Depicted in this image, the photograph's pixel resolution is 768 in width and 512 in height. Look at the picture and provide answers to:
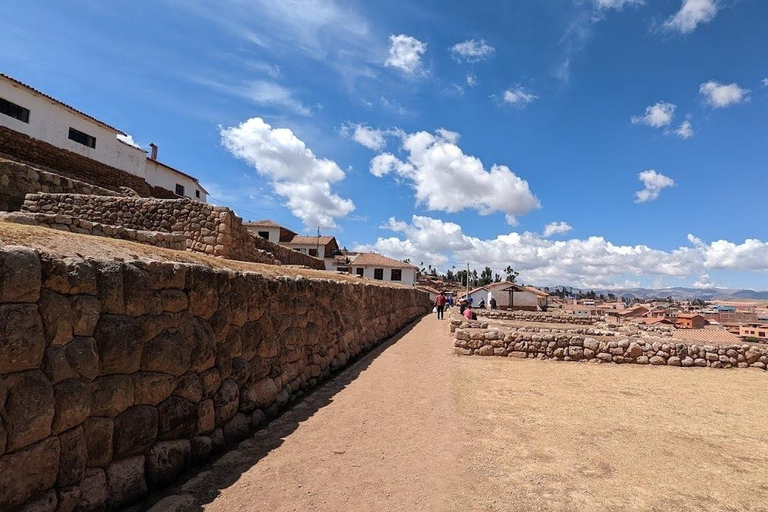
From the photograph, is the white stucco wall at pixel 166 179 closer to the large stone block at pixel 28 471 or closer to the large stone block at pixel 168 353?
the large stone block at pixel 168 353

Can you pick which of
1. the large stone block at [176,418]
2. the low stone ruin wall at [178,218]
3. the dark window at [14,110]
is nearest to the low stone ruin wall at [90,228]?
the low stone ruin wall at [178,218]

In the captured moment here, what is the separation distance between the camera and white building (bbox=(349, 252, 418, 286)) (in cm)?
5519

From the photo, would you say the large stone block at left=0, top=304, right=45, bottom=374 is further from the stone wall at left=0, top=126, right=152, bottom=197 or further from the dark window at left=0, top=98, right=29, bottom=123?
the dark window at left=0, top=98, right=29, bottom=123

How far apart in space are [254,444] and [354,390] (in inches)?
115

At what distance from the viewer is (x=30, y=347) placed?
2633 mm

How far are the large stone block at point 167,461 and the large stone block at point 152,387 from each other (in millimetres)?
418

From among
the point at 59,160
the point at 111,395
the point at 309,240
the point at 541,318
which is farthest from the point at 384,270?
the point at 111,395

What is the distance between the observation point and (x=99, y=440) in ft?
9.97

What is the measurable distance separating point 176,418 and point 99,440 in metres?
0.81

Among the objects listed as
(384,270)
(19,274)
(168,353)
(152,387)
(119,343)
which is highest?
(384,270)

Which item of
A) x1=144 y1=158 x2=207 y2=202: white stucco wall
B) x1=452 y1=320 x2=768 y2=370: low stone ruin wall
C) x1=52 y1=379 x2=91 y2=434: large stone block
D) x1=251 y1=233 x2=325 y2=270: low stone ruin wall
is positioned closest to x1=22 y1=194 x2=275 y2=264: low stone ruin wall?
x1=251 y1=233 x2=325 y2=270: low stone ruin wall

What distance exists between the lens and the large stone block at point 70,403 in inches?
109

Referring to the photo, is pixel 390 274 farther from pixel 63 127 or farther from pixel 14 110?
pixel 14 110

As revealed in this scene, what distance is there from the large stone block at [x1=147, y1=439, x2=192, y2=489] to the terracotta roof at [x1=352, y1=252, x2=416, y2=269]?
51.1 m
